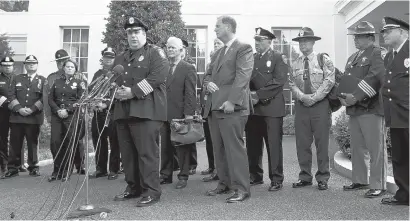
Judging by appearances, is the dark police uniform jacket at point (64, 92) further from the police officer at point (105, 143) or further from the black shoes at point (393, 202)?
the black shoes at point (393, 202)

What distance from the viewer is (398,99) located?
460 centimetres

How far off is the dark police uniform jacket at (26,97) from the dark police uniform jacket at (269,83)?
12.4ft

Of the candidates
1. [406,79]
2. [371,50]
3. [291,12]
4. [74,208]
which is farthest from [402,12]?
[74,208]

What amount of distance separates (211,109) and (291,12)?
412 inches

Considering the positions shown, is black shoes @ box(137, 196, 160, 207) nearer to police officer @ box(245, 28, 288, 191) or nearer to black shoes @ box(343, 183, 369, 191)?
police officer @ box(245, 28, 288, 191)

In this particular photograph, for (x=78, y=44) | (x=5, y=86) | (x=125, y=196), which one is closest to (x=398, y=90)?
(x=125, y=196)

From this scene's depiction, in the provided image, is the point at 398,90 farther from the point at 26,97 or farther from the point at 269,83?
the point at 26,97

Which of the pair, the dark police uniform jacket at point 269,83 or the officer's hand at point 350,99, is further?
the dark police uniform jacket at point 269,83

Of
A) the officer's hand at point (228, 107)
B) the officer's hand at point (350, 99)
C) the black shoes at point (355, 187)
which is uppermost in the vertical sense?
the officer's hand at point (350, 99)

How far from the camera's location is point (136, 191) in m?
5.25

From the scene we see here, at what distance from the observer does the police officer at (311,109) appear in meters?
5.73

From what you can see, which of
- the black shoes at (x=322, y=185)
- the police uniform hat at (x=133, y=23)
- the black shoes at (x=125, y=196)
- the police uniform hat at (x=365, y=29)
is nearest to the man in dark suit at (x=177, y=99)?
the black shoes at (x=125, y=196)

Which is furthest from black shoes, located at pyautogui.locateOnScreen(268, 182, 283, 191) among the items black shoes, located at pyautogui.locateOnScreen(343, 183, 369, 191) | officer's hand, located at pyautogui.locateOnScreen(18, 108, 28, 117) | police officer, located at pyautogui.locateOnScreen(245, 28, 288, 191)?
officer's hand, located at pyautogui.locateOnScreen(18, 108, 28, 117)

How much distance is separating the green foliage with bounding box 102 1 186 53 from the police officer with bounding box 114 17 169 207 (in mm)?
6588
